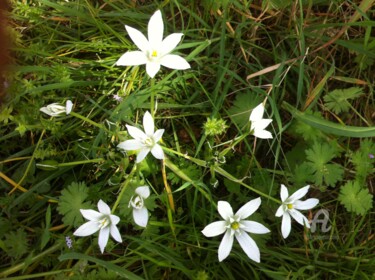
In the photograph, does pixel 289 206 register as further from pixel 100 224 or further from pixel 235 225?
pixel 100 224

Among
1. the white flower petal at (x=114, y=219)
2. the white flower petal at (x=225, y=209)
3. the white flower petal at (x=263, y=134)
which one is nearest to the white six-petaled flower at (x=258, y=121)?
the white flower petal at (x=263, y=134)

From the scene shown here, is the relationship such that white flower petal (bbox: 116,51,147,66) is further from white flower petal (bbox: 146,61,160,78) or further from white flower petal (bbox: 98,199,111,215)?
white flower petal (bbox: 98,199,111,215)

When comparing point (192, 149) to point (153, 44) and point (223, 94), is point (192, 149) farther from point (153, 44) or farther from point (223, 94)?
point (153, 44)

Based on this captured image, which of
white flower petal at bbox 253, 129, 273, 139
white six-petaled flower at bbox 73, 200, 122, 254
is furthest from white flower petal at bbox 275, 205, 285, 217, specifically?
white six-petaled flower at bbox 73, 200, 122, 254

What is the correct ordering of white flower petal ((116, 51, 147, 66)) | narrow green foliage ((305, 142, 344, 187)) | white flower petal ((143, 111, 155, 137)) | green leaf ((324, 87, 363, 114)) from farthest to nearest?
green leaf ((324, 87, 363, 114)) → narrow green foliage ((305, 142, 344, 187)) → white flower petal ((143, 111, 155, 137)) → white flower petal ((116, 51, 147, 66))

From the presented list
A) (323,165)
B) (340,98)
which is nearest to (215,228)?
(323,165)

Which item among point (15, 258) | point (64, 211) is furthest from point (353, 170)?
point (15, 258)
